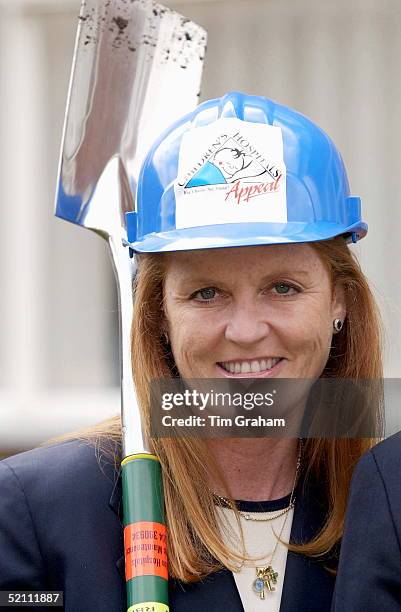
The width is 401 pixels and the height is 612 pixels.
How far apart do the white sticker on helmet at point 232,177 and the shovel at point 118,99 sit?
0.26 metres

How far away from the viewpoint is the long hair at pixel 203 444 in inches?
54.8

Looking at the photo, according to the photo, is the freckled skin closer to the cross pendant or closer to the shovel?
the cross pendant

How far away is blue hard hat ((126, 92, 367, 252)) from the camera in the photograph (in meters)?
1.36

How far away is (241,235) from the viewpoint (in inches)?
53.1

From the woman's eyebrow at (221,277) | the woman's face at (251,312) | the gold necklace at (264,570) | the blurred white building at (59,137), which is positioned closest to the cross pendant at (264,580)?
the gold necklace at (264,570)

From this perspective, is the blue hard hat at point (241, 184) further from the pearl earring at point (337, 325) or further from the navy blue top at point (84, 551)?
the navy blue top at point (84, 551)

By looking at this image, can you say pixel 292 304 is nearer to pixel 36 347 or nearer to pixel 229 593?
pixel 229 593

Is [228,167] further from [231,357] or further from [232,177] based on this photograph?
[231,357]

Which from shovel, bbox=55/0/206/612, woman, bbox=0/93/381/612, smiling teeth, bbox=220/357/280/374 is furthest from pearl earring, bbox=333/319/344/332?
shovel, bbox=55/0/206/612

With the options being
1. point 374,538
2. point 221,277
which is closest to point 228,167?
point 221,277

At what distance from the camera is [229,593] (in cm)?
137

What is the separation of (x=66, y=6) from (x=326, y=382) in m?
1.11

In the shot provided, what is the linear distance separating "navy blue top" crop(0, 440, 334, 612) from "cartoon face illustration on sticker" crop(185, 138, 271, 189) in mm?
372

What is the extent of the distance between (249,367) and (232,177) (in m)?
0.22
